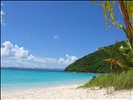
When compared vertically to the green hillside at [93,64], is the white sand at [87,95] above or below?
below

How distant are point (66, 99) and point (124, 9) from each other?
4.41 meters

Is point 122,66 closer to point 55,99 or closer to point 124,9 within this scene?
point 55,99

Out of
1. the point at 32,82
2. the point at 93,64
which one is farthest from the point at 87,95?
the point at 93,64

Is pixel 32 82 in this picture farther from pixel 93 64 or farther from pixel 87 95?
pixel 93 64

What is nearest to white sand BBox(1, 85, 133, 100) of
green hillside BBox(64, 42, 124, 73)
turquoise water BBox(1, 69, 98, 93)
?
turquoise water BBox(1, 69, 98, 93)

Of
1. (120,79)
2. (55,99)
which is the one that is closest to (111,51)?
(120,79)

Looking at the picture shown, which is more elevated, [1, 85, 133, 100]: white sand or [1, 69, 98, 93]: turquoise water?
[1, 69, 98, 93]: turquoise water

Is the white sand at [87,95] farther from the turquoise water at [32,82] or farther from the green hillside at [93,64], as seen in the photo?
the green hillside at [93,64]

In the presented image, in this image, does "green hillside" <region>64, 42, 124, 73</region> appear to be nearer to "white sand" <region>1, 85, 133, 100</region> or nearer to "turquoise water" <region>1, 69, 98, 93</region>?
"turquoise water" <region>1, 69, 98, 93</region>

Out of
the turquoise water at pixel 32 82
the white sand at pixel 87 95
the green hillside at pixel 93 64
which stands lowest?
the white sand at pixel 87 95

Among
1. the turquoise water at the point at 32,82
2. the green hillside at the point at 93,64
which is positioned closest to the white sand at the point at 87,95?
the turquoise water at the point at 32,82

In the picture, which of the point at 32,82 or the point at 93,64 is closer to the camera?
the point at 32,82

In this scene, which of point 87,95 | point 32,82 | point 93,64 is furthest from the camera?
point 93,64

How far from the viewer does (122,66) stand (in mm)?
9336
